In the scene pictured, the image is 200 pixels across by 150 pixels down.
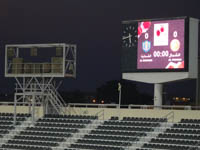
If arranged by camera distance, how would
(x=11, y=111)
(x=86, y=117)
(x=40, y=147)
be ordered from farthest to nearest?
(x=11, y=111)
(x=86, y=117)
(x=40, y=147)

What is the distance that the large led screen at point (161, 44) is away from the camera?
28.8m

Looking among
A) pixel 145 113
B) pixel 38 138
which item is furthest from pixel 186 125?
pixel 38 138

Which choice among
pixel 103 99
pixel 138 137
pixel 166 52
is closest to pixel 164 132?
Result: pixel 138 137

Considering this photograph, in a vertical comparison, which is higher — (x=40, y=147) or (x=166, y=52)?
(x=166, y=52)

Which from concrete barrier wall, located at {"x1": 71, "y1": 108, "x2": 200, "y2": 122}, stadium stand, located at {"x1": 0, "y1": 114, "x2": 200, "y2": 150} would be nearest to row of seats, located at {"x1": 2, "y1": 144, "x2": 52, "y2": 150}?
stadium stand, located at {"x1": 0, "y1": 114, "x2": 200, "y2": 150}

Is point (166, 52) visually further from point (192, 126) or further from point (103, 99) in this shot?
point (103, 99)

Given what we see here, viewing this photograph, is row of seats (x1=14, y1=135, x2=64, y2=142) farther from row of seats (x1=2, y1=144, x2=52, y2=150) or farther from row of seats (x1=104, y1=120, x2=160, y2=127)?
row of seats (x1=104, y1=120, x2=160, y2=127)

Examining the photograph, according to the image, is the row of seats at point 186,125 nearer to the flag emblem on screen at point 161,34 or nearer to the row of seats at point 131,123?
the row of seats at point 131,123

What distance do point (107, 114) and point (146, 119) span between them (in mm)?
2658

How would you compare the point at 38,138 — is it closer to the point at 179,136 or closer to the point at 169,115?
the point at 169,115

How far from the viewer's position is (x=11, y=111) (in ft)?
119

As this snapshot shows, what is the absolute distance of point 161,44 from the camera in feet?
96.5

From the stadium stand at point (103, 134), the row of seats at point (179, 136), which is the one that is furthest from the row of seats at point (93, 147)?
the row of seats at point (179, 136)

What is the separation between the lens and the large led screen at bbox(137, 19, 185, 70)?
1133 inches
